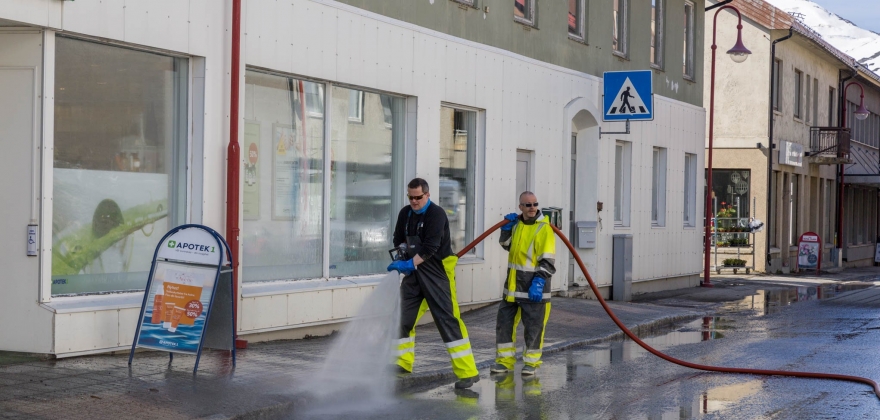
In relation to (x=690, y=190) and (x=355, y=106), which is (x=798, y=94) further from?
(x=355, y=106)

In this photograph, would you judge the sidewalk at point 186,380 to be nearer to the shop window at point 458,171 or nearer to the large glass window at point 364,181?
the large glass window at point 364,181

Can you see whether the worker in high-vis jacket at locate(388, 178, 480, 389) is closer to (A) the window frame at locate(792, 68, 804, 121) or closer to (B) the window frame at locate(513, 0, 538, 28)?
(B) the window frame at locate(513, 0, 538, 28)

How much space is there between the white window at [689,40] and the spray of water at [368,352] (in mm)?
16122

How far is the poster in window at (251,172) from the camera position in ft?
38.4

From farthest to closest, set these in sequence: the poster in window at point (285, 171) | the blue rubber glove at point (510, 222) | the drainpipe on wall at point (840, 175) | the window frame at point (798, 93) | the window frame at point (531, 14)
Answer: the drainpipe on wall at point (840, 175) → the window frame at point (798, 93) → the window frame at point (531, 14) → the poster in window at point (285, 171) → the blue rubber glove at point (510, 222)

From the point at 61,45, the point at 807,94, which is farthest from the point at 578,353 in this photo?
the point at 807,94

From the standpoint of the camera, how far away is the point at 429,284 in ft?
32.2

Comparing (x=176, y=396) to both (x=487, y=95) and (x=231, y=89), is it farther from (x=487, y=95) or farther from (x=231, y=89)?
(x=487, y=95)

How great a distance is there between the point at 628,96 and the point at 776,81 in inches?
683

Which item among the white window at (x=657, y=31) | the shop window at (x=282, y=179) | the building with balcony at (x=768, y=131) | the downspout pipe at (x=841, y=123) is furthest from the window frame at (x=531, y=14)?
the downspout pipe at (x=841, y=123)

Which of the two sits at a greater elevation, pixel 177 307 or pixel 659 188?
pixel 659 188

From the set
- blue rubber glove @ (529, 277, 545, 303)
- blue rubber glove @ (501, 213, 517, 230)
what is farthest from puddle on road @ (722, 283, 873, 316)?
blue rubber glove @ (529, 277, 545, 303)

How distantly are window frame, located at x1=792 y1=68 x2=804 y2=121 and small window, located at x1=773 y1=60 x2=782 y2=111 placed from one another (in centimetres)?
220

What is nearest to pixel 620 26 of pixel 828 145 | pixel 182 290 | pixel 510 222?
pixel 510 222
